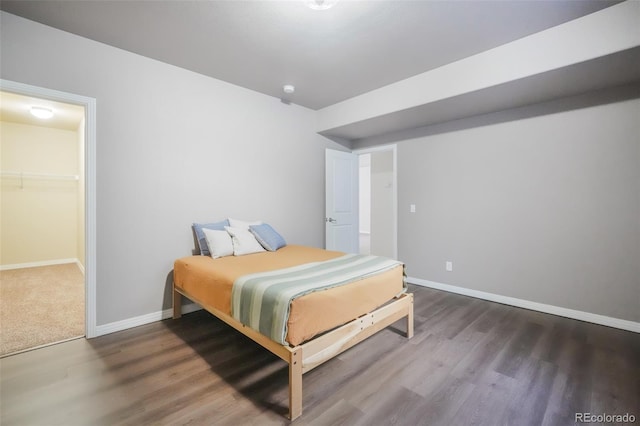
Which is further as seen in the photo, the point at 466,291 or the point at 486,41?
the point at 466,291

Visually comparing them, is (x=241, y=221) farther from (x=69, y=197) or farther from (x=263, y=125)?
(x=69, y=197)

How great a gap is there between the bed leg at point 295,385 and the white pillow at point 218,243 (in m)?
1.56

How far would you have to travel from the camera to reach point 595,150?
2.72 metres

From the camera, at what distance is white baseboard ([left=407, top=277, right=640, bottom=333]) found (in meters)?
2.60

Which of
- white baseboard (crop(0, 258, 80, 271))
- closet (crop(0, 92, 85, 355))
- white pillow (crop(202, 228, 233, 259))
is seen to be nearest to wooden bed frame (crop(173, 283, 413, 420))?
white pillow (crop(202, 228, 233, 259))

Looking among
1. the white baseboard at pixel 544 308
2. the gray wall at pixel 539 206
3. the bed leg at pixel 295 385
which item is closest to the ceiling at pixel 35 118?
the bed leg at pixel 295 385

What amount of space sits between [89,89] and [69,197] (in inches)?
155

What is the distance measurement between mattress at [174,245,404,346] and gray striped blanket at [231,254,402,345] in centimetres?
4

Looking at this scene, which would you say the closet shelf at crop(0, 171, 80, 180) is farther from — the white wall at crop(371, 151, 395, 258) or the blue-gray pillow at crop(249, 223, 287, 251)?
the white wall at crop(371, 151, 395, 258)

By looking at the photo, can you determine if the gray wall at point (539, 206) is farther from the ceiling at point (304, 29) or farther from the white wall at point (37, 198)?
the white wall at point (37, 198)

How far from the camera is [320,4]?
1.93 meters

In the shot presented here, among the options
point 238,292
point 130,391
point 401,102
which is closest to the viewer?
point 130,391

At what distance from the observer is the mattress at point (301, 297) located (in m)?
1.64

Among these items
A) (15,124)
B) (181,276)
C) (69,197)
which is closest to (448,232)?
(181,276)
